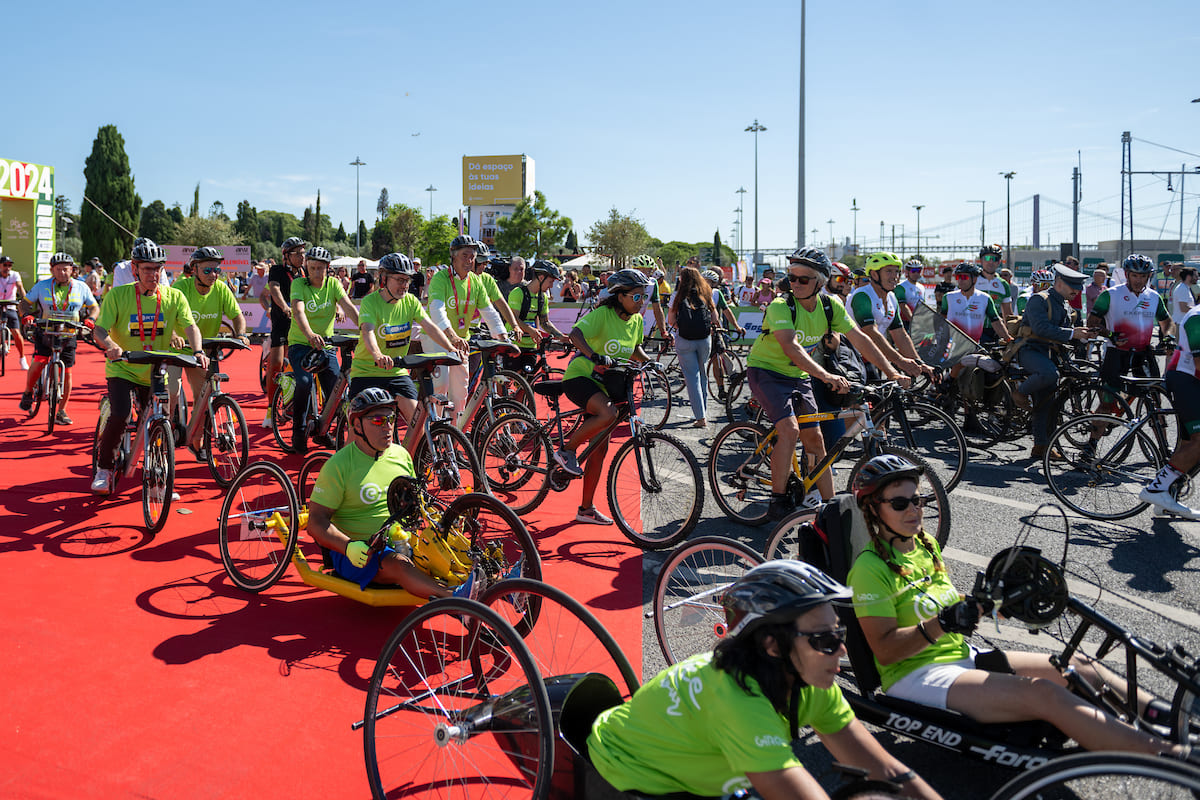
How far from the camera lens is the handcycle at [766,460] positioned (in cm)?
601

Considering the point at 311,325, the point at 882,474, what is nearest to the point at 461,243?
the point at 311,325

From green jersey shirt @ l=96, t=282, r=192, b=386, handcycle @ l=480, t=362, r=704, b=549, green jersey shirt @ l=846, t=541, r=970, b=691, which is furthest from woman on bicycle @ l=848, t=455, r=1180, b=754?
green jersey shirt @ l=96, t=282, r=192, b=386

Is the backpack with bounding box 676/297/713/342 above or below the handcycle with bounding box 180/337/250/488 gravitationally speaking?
above

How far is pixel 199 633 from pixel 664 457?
3.13m

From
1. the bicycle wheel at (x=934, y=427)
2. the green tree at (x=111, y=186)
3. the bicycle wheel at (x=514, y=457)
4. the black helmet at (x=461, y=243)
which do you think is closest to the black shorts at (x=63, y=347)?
the black helmet at (x=461, y=243)

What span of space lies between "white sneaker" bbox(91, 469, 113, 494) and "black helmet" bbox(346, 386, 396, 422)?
333 centimetres

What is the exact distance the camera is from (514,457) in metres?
7.21

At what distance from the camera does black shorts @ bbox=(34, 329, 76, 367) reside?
1030cm

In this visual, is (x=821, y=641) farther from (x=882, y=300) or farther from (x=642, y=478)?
(x=882, y=300)

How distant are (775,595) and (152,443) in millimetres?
5602

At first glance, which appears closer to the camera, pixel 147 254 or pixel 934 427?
pixel 147 254

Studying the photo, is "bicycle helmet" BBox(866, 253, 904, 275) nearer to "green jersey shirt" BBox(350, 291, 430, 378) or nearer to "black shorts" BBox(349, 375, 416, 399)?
"green jersey shirt" BBox(350, 291, 430, 378)

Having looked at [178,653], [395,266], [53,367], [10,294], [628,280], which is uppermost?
[10,294]

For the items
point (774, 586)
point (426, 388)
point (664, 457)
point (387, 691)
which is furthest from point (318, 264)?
point (774, 586)
